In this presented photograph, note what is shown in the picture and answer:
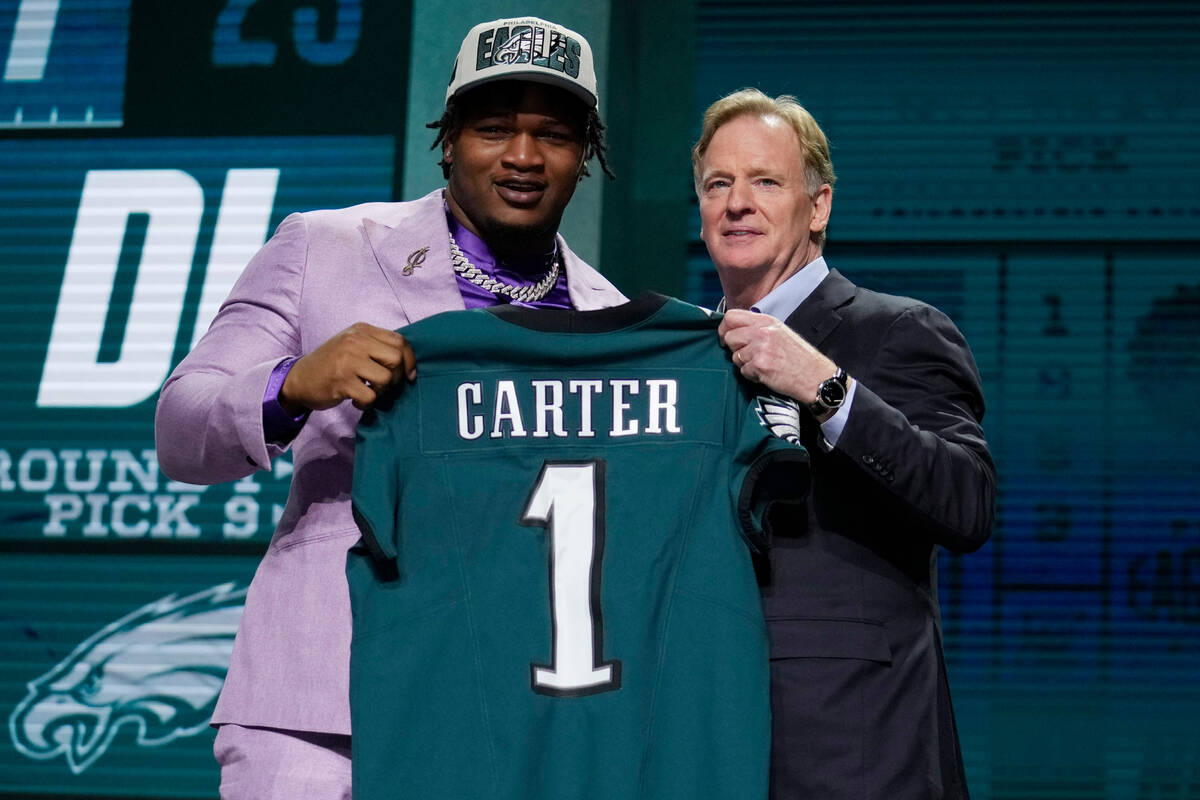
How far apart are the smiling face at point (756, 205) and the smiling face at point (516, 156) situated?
36 centimetres

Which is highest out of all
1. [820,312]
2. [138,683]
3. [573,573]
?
[820,312]

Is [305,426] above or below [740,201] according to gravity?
below

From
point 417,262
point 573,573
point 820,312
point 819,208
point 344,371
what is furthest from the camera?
point 819,208

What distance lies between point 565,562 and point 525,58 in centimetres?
70

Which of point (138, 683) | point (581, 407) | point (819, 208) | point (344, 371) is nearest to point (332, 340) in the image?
point (344, 371)

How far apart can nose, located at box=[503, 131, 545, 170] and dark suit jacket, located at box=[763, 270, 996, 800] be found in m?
0.49

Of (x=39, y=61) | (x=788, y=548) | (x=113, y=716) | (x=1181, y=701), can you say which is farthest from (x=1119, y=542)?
(x=39, y=61)

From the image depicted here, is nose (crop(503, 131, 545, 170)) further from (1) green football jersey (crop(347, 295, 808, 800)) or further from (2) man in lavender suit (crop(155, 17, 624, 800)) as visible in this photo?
(1) green football jersey (crop(347, 295, 808, 800))

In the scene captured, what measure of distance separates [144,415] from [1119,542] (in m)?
3.28

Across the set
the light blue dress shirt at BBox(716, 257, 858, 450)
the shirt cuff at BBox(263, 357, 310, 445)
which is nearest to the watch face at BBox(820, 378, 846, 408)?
the light blue dress shirt at BBox(716, 257, 858, 450)

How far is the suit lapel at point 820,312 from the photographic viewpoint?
1.99m

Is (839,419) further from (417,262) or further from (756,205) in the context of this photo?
(417,262)

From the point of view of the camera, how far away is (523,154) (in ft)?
5.95

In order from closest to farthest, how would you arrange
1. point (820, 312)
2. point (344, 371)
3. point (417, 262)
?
point (344, 371) < point (417, 262) < point (820, 312)
